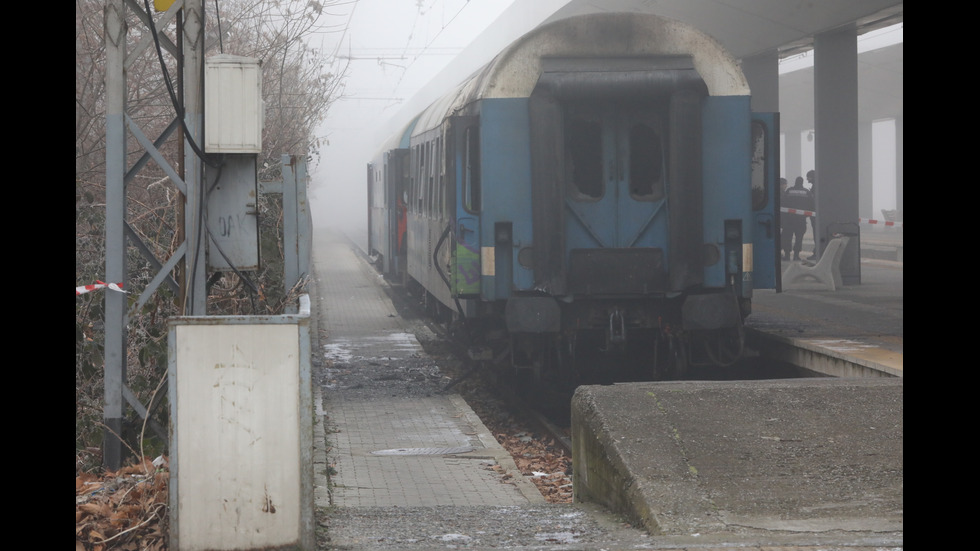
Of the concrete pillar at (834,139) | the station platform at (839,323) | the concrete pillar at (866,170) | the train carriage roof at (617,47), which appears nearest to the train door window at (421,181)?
the train carriage roof at (617,47)

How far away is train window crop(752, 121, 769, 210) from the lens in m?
10.7

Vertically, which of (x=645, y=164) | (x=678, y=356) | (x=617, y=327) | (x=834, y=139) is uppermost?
(x=834, y=139)

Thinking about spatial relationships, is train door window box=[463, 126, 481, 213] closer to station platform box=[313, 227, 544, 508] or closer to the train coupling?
the train coupling

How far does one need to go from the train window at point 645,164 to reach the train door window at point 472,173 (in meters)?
1.42

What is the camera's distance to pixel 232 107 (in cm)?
636

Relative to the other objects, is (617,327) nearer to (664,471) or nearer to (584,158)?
(584,158)

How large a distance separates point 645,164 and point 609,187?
42 cm

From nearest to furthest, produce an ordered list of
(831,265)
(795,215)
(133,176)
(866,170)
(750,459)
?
1. (750,459)
2. (133,176)
3. (831,265)
4. (795,215)
5. (866,170)

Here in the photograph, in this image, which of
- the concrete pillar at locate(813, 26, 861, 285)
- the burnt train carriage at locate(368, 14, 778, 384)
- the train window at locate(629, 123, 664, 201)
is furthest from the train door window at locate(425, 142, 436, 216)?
the concrete pillar at locate(813, 26, 861, 285)

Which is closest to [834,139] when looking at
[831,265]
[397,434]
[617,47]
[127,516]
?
[831,265]

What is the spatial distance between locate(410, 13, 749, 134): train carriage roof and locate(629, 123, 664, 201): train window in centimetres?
66

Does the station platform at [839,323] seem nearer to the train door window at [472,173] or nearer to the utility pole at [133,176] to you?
the train door window at [472,173]

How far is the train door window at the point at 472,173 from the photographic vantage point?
10352 mm
